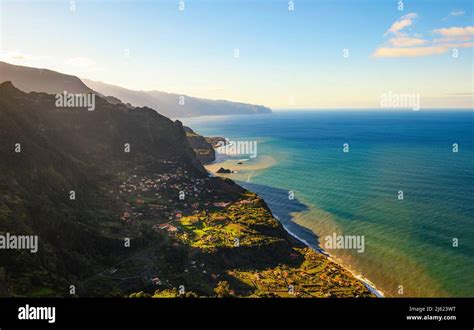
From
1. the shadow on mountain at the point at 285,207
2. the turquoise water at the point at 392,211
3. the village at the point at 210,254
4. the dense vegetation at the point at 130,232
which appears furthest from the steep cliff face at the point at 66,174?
the turquoise water at the point at 392,211

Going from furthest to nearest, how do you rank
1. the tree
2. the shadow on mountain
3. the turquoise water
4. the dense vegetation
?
the shadow on mountain → the turquoise water → the tree → the dense vegetation

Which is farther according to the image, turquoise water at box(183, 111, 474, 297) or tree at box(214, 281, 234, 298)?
turquoise water at box(183, 111, 474, 297)

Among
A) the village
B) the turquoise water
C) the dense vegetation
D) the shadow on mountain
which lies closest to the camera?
the dense vegetation

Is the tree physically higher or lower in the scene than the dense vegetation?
lower

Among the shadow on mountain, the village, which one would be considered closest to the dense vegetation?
the village

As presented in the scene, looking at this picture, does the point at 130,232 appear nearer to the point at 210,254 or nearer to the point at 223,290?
the point at 210,254

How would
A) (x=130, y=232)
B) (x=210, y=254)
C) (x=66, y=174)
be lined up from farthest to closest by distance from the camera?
1. (x=66, y=174)
2. (x=130, y=232)
3. (x=210, y=254)

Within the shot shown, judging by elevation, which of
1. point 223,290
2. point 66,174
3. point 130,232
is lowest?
point 223,290

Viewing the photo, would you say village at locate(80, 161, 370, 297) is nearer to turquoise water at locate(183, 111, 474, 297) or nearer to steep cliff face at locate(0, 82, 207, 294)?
steep cliff face at locate(0, 82, 207, 294)

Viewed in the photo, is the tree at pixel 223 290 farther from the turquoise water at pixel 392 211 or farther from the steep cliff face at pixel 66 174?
the turquoise water at pixel 392 211

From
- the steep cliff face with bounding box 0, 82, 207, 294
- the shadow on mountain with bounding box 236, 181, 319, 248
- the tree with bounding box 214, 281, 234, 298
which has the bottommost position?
the tree with bounding box 214, 281, 234, 298

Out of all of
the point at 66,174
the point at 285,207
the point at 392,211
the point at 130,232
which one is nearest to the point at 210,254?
the point at 130,232

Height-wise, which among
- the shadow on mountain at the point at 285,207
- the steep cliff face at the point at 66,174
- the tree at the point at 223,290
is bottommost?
the tree at the point at 223,290
